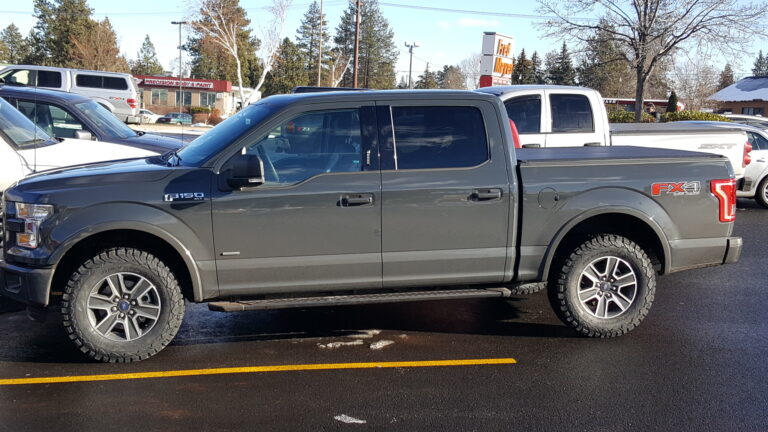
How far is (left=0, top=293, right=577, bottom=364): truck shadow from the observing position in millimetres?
5441

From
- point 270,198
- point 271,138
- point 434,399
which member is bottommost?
point 434,399

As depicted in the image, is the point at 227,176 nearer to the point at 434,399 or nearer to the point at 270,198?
the point at 270,198

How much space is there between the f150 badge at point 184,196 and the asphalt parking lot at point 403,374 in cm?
121

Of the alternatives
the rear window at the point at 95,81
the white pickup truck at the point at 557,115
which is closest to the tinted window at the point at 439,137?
the white pickup truck at the point at 557,115

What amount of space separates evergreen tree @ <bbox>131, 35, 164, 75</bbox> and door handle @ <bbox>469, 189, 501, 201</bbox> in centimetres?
9581

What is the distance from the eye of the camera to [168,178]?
5.01 m

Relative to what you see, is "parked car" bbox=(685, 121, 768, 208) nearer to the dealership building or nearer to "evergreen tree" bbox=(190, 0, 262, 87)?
the dealership building

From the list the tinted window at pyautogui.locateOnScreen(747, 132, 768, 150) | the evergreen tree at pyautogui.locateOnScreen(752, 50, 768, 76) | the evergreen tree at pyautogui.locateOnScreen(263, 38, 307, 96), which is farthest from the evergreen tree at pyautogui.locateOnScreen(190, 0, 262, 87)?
the evergreen tree at pyautogui.locateOnScreen(752, 50, 768, 76)

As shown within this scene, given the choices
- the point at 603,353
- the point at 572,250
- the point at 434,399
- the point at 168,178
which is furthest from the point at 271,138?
the point at 603,353

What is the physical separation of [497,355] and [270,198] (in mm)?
2107

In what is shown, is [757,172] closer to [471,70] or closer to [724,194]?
[724,194]

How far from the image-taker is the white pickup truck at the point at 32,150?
23.3ft

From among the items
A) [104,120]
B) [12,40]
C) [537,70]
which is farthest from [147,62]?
[104,120]

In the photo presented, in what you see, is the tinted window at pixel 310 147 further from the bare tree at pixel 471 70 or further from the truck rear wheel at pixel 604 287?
the bare tree at pixel 471 70
